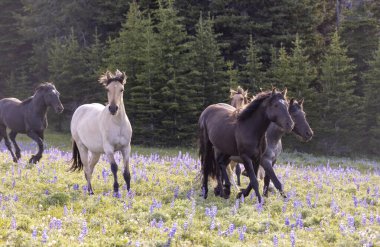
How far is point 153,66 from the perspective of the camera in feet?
94.8

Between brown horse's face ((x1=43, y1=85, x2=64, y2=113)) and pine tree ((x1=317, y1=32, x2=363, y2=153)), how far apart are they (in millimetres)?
19451

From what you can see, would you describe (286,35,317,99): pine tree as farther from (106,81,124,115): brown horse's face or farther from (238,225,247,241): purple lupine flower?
(238,225,247,241): purple lupine flower

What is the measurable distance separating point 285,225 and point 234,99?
6.55 m

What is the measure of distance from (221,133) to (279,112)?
173 cm

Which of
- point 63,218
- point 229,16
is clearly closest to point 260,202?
point 63,218

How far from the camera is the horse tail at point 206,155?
11766mm

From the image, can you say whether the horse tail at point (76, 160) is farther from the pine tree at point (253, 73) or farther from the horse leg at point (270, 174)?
the pine tree at point (253, 73)

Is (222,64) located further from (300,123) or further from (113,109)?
(113,109)

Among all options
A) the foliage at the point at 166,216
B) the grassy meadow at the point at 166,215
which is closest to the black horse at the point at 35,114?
the grassy meadow at the point at 166,215

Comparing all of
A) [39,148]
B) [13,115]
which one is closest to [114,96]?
[39,148]

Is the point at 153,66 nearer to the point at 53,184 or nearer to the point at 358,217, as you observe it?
the point at 53,184

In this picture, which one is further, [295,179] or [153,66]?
[153,66]

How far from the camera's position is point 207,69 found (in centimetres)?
2975

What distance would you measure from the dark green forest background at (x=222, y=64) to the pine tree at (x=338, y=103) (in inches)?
2.9
